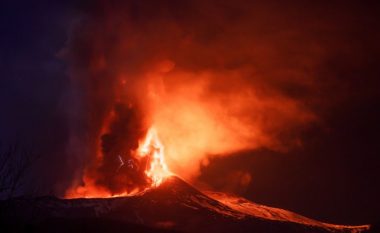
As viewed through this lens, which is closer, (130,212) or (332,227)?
(130,212)

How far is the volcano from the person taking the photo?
115 meters

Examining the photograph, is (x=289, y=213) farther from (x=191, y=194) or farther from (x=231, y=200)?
(x=191, y=194)

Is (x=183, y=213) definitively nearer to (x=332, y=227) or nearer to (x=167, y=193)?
(x=167, y=193)

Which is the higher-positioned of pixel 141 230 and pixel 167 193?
pixel 167 193

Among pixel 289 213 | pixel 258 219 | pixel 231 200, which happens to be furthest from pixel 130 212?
pixel 289 213

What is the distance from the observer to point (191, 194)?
16412 cm

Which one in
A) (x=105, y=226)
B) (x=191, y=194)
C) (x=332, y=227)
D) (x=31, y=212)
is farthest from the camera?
(x=332, y=227)

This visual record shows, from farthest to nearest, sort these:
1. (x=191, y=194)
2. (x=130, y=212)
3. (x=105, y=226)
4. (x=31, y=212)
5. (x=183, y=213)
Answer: (x=191, y=194)
(x=183, y=213)
(x=130, y=212)
(x=31, y=212)
(x=105, y=226)

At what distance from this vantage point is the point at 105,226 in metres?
112

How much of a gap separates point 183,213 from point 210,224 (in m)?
9.14

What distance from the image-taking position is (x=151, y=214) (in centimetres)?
14425

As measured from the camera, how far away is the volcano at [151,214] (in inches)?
4510

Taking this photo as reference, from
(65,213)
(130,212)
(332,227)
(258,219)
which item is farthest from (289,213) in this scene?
(65,213)

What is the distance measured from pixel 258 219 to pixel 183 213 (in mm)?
21634
